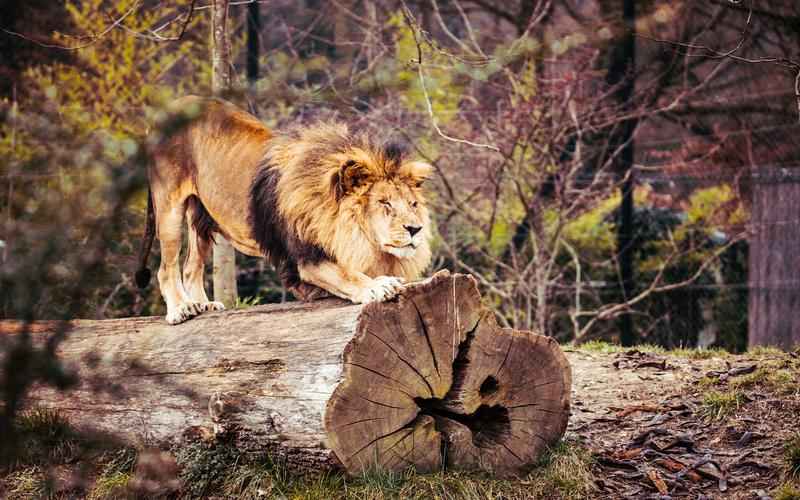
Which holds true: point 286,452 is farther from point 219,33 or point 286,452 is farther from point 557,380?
point 219,33

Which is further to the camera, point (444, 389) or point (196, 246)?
point (196, 246)

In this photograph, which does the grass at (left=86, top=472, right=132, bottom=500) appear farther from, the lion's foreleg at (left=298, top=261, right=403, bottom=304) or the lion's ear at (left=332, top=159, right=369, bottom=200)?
the lion's ear at (left=332, top=159, right=369, bottom=200)

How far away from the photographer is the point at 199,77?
11.8 m

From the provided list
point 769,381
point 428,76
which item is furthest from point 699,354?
point 428,76

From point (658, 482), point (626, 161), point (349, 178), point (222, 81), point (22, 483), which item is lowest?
point (22, 483)

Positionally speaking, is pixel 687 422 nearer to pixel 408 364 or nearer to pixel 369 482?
pixel 408 364

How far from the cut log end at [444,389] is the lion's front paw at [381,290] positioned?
0.04 metres

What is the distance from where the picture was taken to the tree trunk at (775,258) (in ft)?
27.5

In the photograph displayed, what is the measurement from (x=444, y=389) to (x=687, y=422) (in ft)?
5.11

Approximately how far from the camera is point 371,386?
4090 millimetres

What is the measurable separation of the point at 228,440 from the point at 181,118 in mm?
3157

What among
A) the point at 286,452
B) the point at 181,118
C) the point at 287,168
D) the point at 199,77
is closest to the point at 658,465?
the point at 286,452

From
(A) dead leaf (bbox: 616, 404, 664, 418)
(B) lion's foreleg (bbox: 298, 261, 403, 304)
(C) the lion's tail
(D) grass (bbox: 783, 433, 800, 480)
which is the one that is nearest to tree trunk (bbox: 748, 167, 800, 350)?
(A) dead leaf (bbox: 616, 404, 664, 418)

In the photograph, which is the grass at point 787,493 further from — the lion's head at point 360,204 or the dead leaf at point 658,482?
the lion's head at point 360,204
